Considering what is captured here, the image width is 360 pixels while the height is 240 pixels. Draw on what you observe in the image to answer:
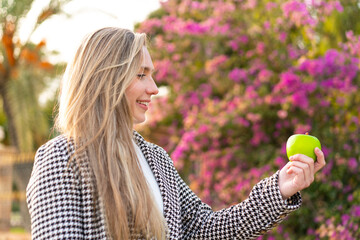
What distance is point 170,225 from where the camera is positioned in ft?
5.27

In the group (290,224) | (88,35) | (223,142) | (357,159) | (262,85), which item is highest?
(88,35)

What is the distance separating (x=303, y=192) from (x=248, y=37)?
2.02 m

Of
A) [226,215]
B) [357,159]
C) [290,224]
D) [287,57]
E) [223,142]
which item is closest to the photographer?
[226,215]

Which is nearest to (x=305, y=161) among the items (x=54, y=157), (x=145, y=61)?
(x=145, y=61)

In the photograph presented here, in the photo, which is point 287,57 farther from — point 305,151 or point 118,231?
point 118,231

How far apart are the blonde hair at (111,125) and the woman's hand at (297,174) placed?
426 mm

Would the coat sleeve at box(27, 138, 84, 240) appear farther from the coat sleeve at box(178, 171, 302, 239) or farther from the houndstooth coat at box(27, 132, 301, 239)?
the coat sleeve at box(178, 171, 302, 239)

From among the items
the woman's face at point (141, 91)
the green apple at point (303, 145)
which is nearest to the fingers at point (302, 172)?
the green apple at point (303, 145)

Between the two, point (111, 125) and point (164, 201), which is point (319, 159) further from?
point (111, 125)

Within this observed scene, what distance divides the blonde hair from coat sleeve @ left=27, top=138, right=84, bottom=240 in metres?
0.06

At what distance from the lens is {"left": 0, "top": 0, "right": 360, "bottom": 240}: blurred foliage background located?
4273mm

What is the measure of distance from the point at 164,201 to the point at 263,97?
3.40 meters

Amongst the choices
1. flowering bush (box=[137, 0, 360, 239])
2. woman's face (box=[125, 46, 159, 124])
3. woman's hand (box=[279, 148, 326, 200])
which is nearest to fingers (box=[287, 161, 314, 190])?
woman's hand (box=[279, 148, 326, 200])

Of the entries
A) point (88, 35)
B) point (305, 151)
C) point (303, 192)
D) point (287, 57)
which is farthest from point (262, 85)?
point (88, 35)
